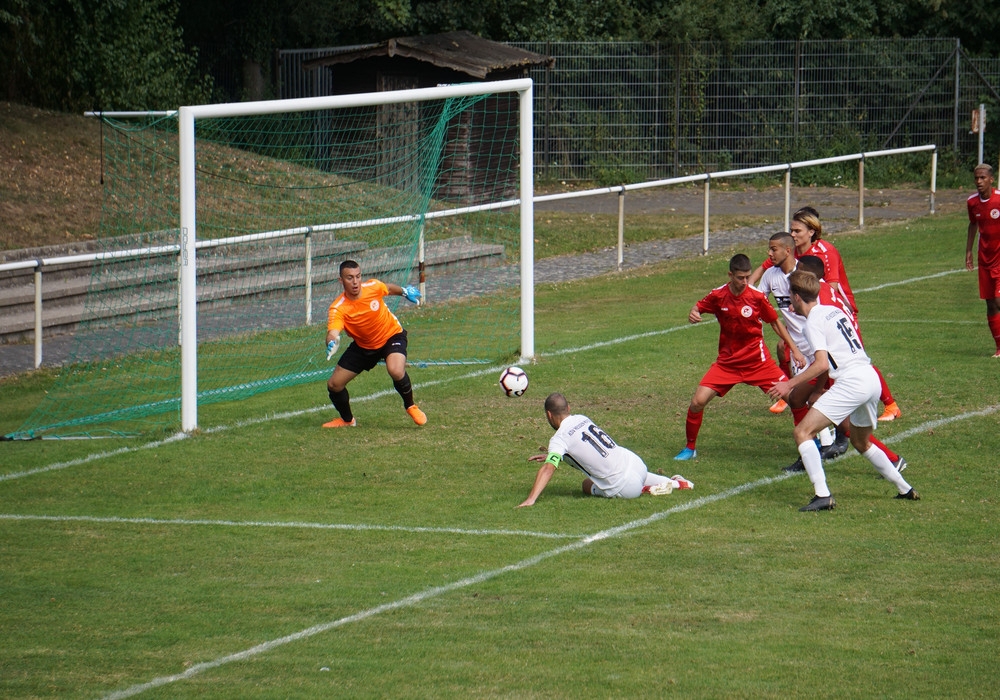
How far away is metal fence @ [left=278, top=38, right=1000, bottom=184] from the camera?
3055cm

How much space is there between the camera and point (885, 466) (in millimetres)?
8727

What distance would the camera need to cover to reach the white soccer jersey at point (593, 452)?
8711 millimetres

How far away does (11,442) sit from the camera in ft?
37.3

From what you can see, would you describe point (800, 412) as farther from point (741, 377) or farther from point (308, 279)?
point (308, 279)

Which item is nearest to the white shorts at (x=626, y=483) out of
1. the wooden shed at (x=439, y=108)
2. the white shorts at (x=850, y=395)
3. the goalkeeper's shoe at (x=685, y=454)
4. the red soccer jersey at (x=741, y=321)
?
the goalkeeper's shoe at (x=685, y=454)

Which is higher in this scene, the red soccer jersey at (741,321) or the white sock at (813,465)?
the red soccer jersey at (741,321)

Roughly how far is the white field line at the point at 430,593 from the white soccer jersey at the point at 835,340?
1243mm

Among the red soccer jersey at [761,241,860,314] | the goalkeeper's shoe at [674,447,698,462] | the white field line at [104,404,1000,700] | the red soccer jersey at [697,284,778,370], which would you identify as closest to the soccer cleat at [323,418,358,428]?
the goalkeeper's shoe at [674,447,698,462]

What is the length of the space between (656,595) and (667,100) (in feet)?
82.5

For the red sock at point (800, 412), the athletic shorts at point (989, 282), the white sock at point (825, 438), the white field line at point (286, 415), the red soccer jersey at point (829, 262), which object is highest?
the red soccer jersey at point (829, 262)

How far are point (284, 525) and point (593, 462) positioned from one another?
2.18 m

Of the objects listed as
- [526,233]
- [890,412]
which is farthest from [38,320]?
[890,412]

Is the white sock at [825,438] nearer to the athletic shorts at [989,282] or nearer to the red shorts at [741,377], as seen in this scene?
the red shorts at [741,377]

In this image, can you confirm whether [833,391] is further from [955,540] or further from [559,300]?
[559,300]
